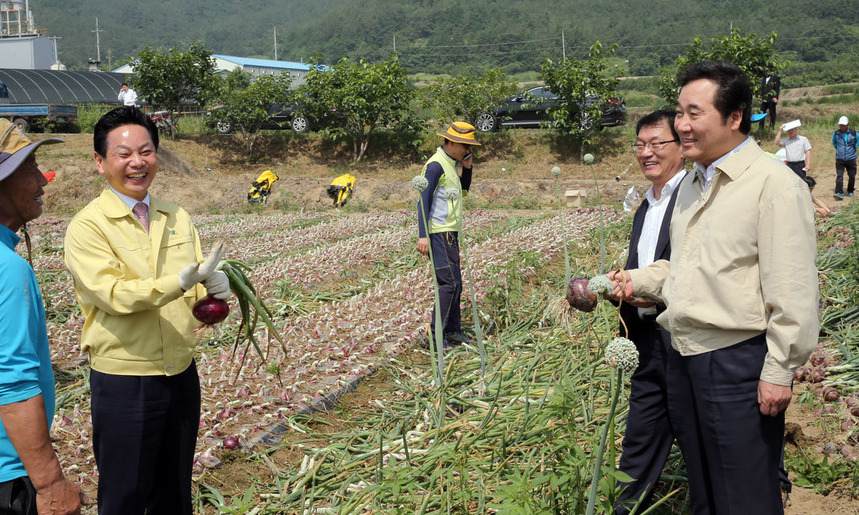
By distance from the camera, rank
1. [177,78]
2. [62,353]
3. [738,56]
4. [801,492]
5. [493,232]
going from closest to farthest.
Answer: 1. [801,492]
2. [62,353]
3. [493,232]
4. [738,56]
5. [177,78]

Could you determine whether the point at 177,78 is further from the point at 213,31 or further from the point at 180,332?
the point at 213,31

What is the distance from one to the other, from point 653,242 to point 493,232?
25.9 feet

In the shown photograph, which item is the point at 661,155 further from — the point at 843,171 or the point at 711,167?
the point at 843,171

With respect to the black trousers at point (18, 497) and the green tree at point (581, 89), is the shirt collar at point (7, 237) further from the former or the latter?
the green tree at point (581, 89)

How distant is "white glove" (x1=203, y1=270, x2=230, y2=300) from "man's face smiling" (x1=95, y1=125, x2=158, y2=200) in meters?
0.38

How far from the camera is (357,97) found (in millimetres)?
22312

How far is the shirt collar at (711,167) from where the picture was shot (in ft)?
7.73

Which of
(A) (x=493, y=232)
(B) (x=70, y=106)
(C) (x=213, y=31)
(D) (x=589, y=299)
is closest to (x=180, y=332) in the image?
(D) (x=589, y=299)

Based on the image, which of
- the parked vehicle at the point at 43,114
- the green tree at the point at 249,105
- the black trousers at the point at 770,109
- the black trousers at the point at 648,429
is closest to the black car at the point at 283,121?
the green tree at the point at 249,105

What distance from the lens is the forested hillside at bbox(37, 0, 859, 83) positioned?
75.5 meters

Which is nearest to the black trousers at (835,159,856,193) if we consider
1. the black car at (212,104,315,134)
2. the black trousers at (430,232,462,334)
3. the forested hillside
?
the black trousers at (430,232,462,334)

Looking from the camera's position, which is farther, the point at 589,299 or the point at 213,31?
the point at 213,31

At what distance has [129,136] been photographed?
255 centimetres

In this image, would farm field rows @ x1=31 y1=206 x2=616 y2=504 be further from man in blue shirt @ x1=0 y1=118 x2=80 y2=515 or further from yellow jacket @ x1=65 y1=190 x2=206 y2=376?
man in blue shirt @ x1=0 y1=118 x2=80 y2=515
